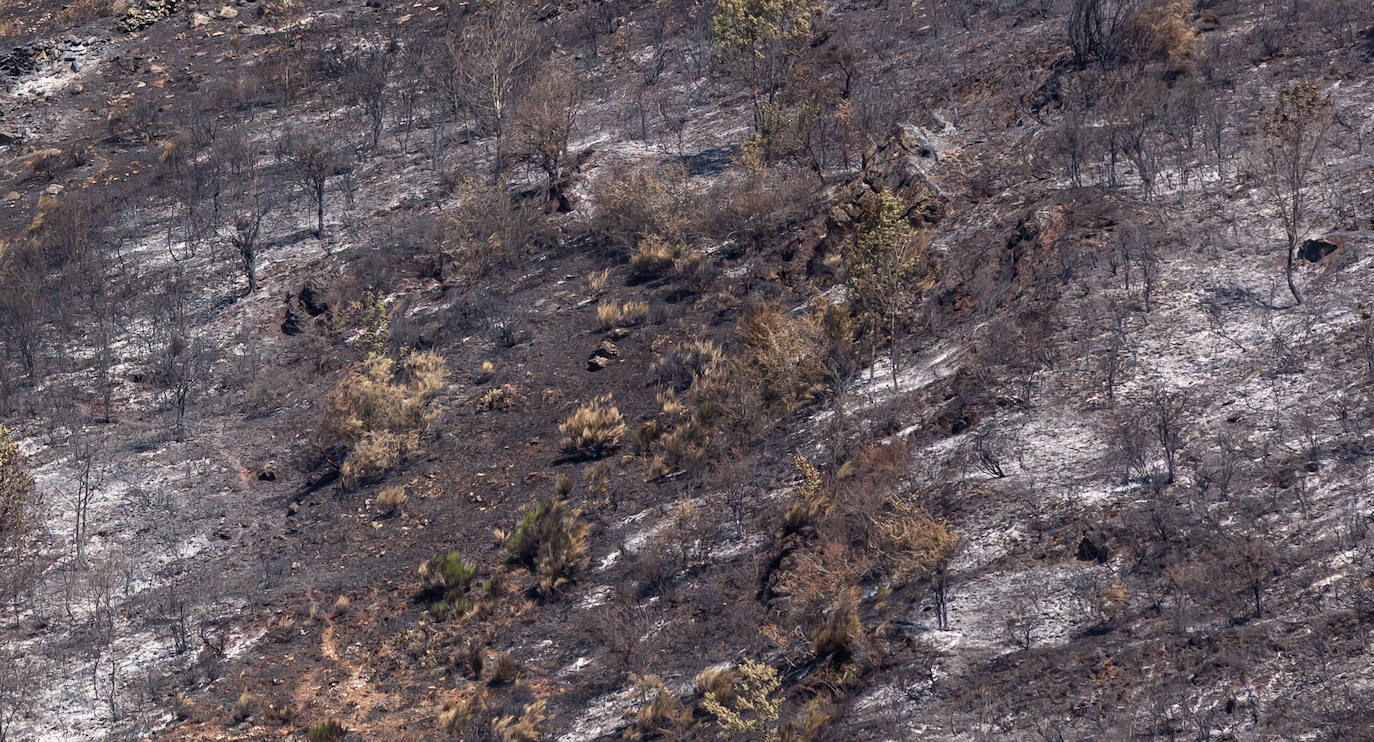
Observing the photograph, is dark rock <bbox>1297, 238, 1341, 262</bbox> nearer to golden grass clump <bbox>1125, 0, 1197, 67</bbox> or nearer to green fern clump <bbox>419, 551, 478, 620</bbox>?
golden grass clump <bbox>1125, 0, 1197, 67</bbox>

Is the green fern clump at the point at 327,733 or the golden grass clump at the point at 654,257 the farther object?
the golden grass clump at the point at 654,257

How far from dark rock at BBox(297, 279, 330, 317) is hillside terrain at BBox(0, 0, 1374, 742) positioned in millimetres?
107

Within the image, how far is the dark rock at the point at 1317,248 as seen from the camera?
14.7m

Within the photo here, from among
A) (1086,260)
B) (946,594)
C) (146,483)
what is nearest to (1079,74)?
(1086,260)

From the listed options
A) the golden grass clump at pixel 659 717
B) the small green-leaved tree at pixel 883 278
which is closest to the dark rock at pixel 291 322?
the small green-leaved tree at pixel 883 278

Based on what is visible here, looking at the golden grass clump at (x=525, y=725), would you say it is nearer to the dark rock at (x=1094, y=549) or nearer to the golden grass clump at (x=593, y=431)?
the golden grass clump at (x=593, y=431)

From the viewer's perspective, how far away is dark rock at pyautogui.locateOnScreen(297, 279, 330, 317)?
75.8 feet

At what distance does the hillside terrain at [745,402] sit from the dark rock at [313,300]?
107 mm

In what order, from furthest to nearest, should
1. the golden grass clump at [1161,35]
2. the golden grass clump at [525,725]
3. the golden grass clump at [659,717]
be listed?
the golden grass clump at [1161,35] → the golden grass clump at [525,725] → the golden grass clump at [659,717]

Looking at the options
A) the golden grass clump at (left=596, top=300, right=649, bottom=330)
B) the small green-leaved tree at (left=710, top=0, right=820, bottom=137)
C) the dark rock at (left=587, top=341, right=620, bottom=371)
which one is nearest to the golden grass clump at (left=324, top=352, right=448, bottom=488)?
the dark rock at (left=587, top=341, right=620, bottom=371)

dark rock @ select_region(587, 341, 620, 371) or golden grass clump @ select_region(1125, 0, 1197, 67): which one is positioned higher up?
golden grass clump @ select_region(1125, 0, 1197, 67)

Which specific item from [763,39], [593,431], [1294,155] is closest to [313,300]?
[593,431]

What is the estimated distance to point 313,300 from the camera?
2312 centimetres

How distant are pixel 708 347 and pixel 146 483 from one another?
9732 mm
